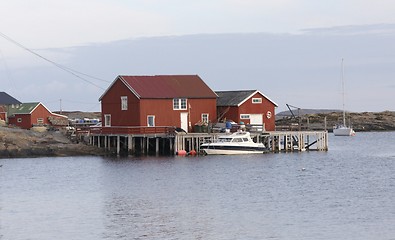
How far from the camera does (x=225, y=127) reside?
66.8 metres

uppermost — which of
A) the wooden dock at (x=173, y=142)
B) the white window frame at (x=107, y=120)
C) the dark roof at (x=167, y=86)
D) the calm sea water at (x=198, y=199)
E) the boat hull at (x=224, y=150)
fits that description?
the dark roof at (x=167, y=86)

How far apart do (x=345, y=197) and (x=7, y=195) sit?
16.4 metres

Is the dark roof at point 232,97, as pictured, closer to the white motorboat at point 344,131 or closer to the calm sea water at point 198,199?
the calm sea water at point 198,199

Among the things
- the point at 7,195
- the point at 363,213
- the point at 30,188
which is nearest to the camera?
the point at 363,213

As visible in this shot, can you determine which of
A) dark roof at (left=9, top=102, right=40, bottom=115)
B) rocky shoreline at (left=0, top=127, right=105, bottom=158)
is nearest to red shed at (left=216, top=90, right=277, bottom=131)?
rocky shoreline at (left=0, top=127, right=105, bottom=158)

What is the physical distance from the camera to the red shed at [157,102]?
66.9 metres

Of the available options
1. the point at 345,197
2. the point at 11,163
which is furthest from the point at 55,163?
the point at 345,197

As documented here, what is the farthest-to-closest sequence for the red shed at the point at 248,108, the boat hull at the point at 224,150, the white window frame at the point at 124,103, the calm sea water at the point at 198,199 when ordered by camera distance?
the red shed at the point at 248,108, the white window frame at the point at 124,103, the boat hull at the point at 224,150, the calm sea water at the point at 198,199

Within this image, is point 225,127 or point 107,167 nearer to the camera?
point 107,167

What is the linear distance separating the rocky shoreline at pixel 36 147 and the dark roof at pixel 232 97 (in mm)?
10400

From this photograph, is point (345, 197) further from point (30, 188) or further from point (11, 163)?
point (11, 163)

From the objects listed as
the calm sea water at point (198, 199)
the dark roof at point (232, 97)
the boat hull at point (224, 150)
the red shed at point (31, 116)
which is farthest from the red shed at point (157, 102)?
the red shed at point (31, 116)

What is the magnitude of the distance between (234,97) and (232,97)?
29cm

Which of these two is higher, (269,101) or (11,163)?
(269,101)
